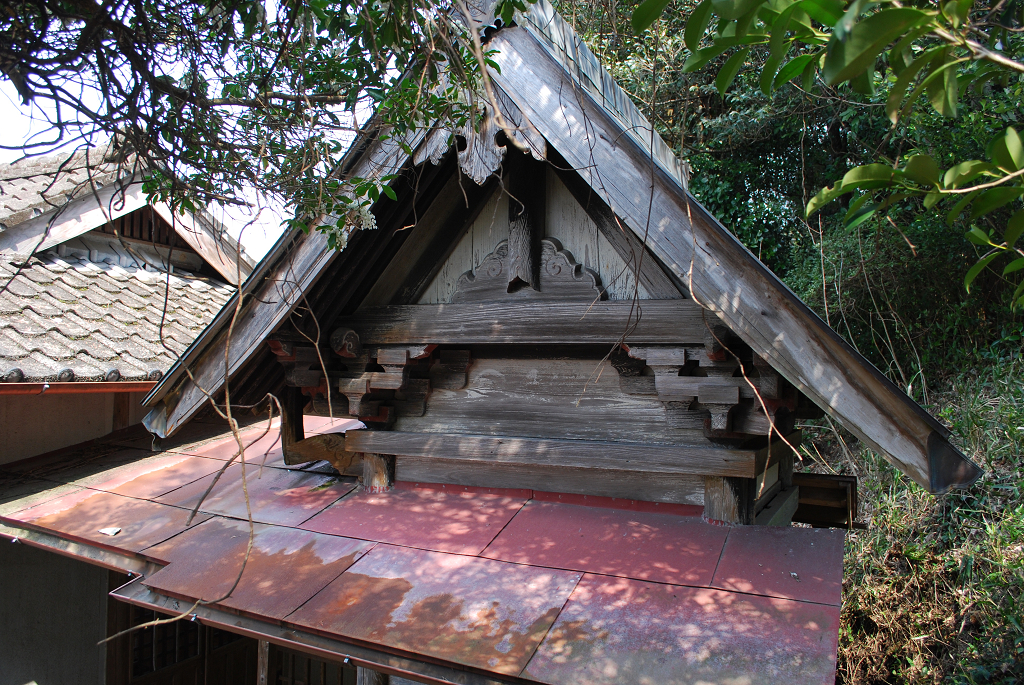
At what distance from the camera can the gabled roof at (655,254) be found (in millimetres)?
2047

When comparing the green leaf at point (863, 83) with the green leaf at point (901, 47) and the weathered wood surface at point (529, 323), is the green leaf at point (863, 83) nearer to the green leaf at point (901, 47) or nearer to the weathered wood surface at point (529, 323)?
the green leaf at point (901, 47)

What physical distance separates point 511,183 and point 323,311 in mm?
1263

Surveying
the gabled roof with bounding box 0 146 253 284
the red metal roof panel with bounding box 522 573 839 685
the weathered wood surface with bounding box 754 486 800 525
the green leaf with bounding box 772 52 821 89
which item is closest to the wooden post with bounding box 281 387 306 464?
the gabled roof with bounding box 0 146 253 284

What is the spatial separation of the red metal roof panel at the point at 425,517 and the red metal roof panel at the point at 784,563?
1.05 m

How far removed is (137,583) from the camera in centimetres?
284

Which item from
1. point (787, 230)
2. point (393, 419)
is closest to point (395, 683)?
point (393, 419)

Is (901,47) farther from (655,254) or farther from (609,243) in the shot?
(609,243)

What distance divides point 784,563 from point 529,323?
59.6 inches

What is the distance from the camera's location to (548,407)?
3191 millimetres

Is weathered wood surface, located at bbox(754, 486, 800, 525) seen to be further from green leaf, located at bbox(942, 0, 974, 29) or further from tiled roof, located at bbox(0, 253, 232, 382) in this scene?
tiled roof, located at bbox(0, 253, 232, 382)

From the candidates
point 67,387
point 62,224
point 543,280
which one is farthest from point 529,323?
point 62,224

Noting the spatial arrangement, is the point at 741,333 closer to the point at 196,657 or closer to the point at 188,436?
the point at 188,436

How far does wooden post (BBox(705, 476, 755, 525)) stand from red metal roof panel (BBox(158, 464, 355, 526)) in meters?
2.00

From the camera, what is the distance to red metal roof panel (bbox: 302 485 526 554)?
283 centimetres
